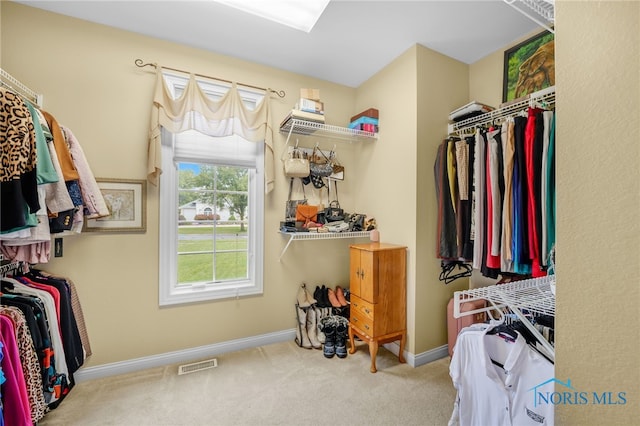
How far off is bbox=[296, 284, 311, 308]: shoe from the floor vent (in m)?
0.88

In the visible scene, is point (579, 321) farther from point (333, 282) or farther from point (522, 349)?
point (333, 282)

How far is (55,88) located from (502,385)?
326 centimetres

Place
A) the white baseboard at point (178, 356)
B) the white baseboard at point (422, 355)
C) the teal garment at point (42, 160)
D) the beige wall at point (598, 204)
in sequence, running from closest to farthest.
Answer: the beige wall at point (598, 204)
the teal garment at point (42, 160)
the white baseboard at point (178, 356)
the white baseboard at point (422, 355)

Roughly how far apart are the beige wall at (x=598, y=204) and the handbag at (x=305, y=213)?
2.07 meters

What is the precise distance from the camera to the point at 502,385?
115 cm

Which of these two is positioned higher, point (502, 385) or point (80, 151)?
point (80, 151)

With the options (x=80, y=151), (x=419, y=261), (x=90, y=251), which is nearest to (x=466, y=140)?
(x=419, y=261)

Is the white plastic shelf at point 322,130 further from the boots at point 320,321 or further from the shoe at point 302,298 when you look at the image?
the boots at point 320,321

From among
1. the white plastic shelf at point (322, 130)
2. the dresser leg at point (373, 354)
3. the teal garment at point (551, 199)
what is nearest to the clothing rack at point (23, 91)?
the white plastic shelf at point (322, 130)

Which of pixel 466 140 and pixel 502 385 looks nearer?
pixel 502 385

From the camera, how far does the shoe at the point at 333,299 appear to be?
2660 mm

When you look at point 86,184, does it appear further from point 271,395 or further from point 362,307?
point 362,307

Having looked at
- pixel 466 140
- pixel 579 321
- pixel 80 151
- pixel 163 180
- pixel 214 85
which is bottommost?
pixel 579 321

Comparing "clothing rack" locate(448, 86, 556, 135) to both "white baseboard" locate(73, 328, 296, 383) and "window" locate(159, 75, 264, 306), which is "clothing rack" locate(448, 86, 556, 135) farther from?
"white baseboard" locate(73, 328, 296, 383)
